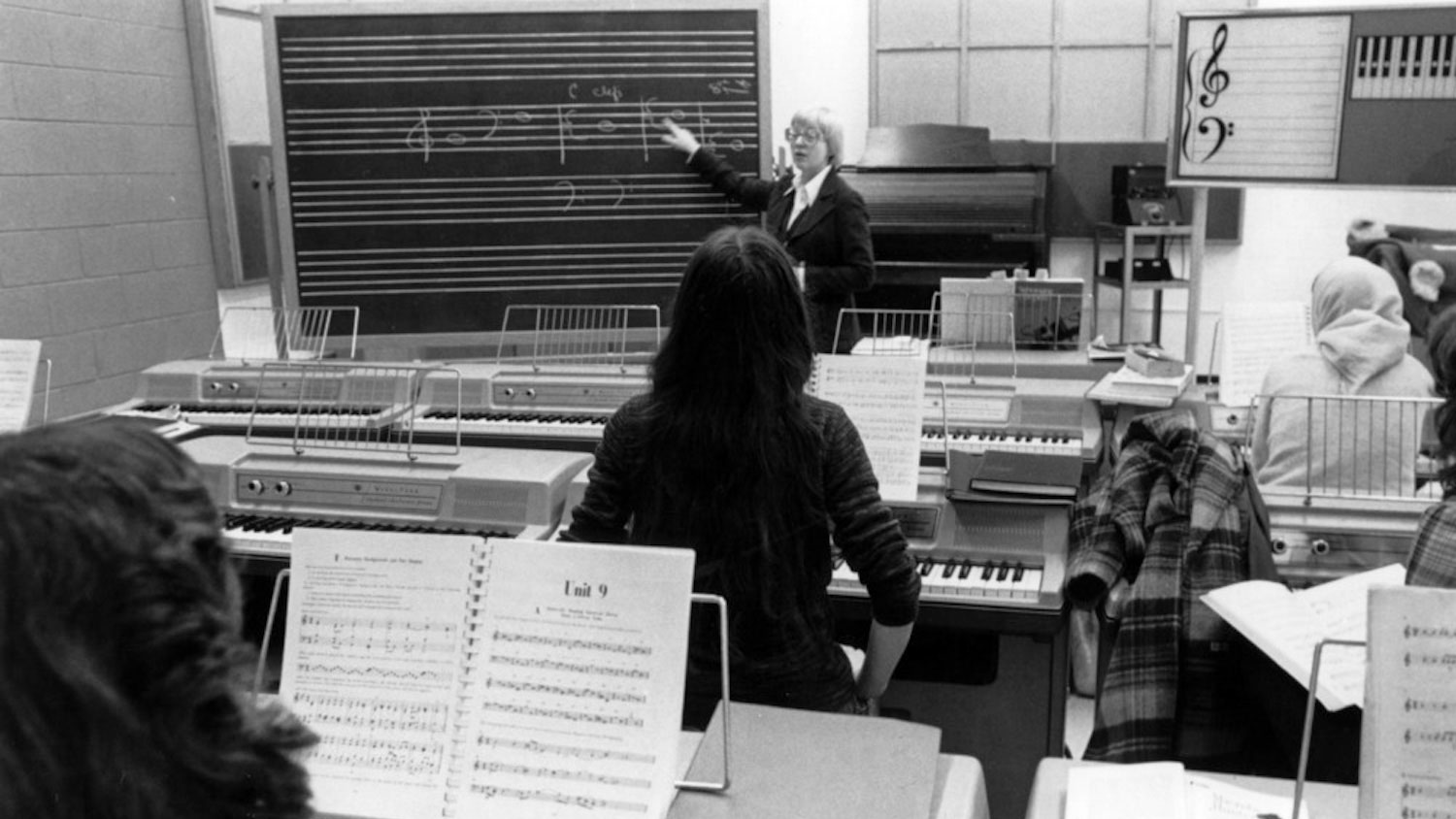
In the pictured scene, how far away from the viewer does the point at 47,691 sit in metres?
0.69

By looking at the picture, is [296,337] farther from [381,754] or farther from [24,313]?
[381,754]

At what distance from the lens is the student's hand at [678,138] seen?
461cm

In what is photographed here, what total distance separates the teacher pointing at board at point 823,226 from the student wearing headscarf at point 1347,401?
4.74 ft

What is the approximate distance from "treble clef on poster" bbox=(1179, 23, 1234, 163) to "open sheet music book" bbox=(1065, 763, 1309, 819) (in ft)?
9.17

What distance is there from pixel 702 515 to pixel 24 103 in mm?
4454

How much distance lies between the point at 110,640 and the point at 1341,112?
12.9 feet

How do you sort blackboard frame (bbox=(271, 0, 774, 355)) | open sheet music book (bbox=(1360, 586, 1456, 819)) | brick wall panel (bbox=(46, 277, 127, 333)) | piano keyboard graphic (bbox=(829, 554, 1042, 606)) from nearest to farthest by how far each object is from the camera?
open sheet music book (bbox=(1360, 586, 1456, 819)), piano keyboard graphic (bbox=(829, 554, 1042, 606)), blackboard frame (bbox=(271, 0, 774, 355)), brick wall panel (bbox=(46, 277, 127, 333))

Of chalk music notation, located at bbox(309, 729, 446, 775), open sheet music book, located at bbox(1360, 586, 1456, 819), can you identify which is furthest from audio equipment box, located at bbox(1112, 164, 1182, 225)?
chalk music notation, located at bbox(309, 729, 446, 775)

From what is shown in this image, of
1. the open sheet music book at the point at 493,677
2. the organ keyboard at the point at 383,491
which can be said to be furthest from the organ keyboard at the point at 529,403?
the open sheet music book at the point at 493,677

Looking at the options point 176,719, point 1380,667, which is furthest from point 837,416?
point 176,719

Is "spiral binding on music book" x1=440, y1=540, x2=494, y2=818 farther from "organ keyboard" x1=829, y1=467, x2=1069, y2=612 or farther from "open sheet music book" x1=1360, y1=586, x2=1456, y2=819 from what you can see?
"organ keyboard" x1=829, y1=467, x2=1069, y2=612

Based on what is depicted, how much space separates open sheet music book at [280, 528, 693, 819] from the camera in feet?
4.45

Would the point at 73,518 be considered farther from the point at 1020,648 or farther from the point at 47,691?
the point at 1020,648

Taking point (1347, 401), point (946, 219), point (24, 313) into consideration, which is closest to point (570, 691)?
point (1347, 401)
